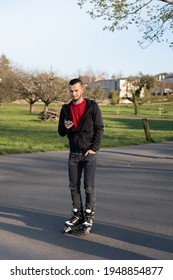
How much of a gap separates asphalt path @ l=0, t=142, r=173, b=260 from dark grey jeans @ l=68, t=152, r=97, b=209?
1.48 ft

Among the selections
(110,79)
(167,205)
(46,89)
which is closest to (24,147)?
(167,205)

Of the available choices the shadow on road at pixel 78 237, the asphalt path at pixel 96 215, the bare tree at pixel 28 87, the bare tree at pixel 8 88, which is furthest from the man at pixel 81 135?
the bare tree at pixel 8 88

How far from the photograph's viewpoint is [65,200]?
770 centimetres

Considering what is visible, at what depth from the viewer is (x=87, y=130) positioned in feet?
18.4

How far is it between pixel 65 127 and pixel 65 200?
2379mm

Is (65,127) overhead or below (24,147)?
overhead

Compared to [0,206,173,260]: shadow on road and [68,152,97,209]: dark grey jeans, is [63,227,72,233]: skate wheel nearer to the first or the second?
[0,206,173,260]: shadow on road

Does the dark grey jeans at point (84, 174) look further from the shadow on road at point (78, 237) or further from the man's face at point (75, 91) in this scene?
the man's face at point (75, 91)

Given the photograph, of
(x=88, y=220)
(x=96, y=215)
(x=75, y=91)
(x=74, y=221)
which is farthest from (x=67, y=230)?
(x=75, y=91)

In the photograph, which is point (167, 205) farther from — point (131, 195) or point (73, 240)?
point (73, 240)

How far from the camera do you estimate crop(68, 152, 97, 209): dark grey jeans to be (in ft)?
18.8

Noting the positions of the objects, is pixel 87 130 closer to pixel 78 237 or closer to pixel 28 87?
pixel 78 237

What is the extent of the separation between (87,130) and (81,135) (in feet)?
Result: 0.36
